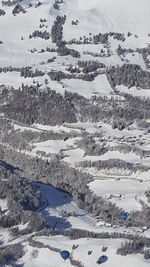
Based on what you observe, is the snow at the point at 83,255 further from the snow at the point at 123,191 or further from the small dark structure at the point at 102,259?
the snow at the point at 123,191

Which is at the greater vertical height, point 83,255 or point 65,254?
point 65,254

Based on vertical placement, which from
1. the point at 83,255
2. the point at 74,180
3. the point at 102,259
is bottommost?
the point at 102,259

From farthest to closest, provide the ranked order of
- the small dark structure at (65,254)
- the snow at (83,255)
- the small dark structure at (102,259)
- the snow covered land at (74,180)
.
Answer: the snow covered land at (74,180), the small dark structure at (65,254), the small dark structure at (102,259), the snow at (83,255)

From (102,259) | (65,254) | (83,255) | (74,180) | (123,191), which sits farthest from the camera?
(74,180)

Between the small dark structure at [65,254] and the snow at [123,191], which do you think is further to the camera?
the snow at [123,191]

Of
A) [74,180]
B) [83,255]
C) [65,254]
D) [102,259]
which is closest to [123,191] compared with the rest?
[74,180]

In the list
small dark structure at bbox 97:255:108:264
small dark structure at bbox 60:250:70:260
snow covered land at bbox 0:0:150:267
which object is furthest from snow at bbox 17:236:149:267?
small dark structure at bbox 60:250:70:260

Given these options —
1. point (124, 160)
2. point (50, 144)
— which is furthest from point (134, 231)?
point (50, 144)

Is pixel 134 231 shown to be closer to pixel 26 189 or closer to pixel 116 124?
pixel 26 189

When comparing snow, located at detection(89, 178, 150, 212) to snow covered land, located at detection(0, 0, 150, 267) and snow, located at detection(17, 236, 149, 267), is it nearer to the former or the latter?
snow covered land, located at detection(0, 0, 150, 267)

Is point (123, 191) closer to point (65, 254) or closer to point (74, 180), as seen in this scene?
point (74, 180)

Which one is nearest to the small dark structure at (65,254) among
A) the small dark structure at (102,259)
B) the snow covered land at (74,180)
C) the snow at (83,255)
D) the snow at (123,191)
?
the snow covered land at (74,180)
